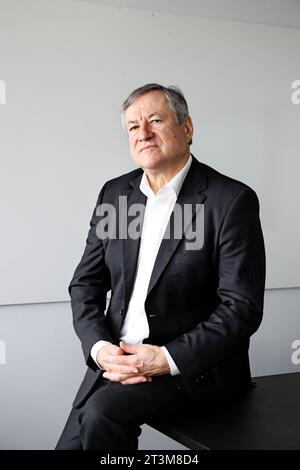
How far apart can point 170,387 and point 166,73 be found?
1.67 metres

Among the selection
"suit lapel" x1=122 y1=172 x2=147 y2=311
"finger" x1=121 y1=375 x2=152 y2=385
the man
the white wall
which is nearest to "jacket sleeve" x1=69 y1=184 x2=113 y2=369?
the man

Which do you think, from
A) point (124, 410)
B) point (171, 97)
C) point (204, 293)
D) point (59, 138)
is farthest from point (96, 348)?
point (59, 138)

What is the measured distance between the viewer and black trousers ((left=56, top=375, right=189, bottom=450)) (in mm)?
1829

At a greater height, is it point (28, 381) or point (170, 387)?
point (170, 387)

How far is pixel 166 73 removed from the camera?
310cm

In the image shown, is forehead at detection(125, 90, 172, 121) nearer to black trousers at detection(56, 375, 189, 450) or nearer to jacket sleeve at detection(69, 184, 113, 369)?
jacket sleeve at detection(69, 184, 113, 369)

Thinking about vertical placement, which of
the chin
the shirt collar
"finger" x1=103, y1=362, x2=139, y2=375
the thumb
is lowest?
"finger" x1=103, y1=362, x2=139, y2=375

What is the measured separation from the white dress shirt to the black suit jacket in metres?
0.02

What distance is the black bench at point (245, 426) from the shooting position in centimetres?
181

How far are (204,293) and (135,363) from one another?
0.32 m

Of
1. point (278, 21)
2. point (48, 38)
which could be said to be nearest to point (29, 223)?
point (48, 38)

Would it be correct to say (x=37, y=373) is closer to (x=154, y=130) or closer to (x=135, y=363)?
(x=135, y=363)

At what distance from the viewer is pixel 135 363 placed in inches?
76.2
